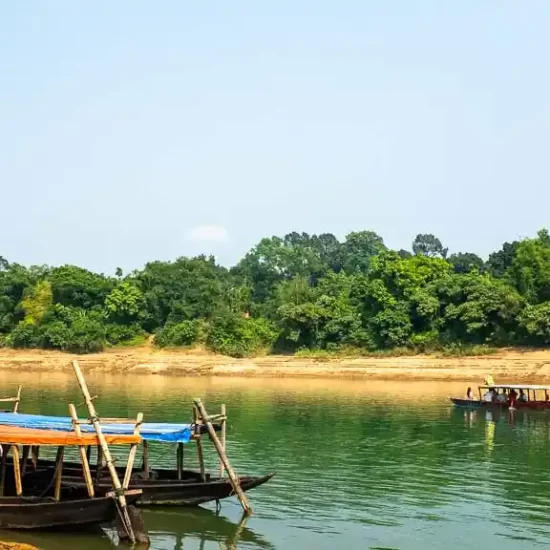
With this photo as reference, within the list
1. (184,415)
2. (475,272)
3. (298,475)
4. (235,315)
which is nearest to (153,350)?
(235,315)

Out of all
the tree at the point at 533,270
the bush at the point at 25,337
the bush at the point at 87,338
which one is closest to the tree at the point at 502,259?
the tree at the point at 533,270

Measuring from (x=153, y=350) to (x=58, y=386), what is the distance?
19.8 meters

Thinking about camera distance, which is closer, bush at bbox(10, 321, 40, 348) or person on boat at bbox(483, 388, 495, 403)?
person on boat at bbox(483, 388, 495, 403)

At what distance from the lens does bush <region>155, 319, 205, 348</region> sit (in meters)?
85.4

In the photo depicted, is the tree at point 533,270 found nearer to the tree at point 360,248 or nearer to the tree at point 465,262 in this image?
the tree at point 465,262

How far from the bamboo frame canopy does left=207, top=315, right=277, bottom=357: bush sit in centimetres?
5876

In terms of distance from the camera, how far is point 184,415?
4681 cm

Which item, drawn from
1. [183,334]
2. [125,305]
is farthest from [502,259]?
[125,305]

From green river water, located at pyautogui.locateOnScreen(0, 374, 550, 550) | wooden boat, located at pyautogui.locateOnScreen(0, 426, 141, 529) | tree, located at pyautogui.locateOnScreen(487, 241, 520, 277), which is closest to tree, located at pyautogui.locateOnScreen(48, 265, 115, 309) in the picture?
green river water, located at pyautogui.locateOnScreen(0, 374, 550, 550)

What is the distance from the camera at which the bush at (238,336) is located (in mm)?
81562

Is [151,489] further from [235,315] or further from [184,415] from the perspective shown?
[235,315]

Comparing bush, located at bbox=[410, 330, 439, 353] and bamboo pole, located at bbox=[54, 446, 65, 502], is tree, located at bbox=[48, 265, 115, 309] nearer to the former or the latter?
bush, located at bbox=[410, 330, 439, 353]

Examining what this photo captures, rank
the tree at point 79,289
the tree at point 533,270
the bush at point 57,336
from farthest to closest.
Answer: the tree at point 79,289 → the bush at point 57,336 → the tree at point 533,270

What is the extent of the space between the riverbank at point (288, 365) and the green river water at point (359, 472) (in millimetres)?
7907
